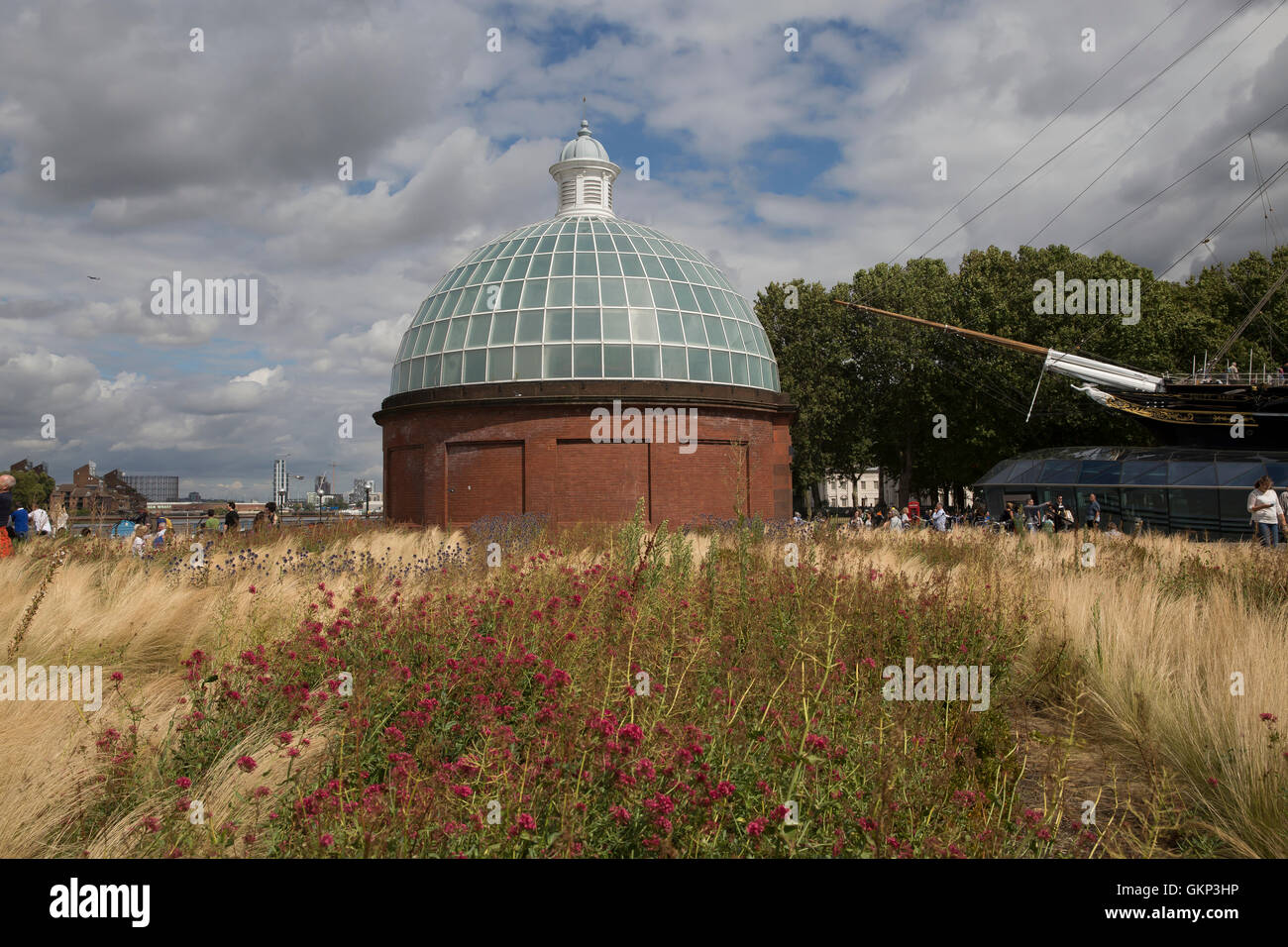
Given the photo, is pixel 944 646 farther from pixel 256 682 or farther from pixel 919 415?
pixel 919 415

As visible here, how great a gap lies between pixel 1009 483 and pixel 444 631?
30.9 metres

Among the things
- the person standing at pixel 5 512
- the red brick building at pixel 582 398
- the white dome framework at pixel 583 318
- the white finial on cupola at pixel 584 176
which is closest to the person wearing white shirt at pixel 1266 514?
the red brick building at pixel 582 398

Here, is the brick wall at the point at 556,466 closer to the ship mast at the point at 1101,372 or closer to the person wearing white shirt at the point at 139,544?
the person wearing white shirt at the point at 139,544

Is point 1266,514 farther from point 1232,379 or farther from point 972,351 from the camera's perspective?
point 972,351

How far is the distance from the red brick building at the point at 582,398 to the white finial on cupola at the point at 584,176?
362 centimetres

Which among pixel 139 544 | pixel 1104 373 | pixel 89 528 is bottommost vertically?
pixel 139 544

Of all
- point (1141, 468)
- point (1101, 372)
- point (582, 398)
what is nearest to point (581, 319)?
point (582, 398)

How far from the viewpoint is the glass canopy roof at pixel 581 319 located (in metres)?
23.4

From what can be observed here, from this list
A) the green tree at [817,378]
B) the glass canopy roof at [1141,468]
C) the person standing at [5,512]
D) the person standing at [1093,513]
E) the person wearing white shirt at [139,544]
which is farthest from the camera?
the green tree at [817,378]

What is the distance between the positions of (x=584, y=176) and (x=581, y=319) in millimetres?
9304

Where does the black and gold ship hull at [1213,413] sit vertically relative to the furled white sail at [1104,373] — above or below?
below

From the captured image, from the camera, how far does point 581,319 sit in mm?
23562

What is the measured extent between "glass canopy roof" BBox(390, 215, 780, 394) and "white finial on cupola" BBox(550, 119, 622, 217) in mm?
2571

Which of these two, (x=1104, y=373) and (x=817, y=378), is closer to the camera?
(x=1104, y=373)
